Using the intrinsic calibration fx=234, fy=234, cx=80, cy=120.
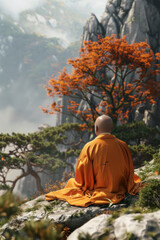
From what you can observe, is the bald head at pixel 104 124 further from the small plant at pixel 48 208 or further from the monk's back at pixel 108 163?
the small plant at pixel 48 208

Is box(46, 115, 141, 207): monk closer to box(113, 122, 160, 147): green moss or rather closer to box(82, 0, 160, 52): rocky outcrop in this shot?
box(113, 122, 160, 147): green moss

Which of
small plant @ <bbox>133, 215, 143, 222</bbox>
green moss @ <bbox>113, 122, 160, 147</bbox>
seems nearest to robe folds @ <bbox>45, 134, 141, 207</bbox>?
small plant @ <bbox>133, 215, 143, 222</bbox>

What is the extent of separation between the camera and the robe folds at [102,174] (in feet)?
17.3

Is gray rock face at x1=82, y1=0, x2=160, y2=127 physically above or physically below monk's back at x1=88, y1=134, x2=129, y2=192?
above

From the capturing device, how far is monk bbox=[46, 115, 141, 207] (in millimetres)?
5289

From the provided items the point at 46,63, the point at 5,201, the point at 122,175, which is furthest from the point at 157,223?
the point at 46,63

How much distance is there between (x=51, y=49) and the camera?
372ft

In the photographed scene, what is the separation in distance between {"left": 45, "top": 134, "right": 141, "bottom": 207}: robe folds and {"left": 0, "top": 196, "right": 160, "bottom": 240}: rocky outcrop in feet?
1.14

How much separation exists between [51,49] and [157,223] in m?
117

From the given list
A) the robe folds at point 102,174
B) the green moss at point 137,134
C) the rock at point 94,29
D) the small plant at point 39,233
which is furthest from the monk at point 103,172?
the rock at point 94,29

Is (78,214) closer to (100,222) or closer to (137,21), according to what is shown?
(100,222)

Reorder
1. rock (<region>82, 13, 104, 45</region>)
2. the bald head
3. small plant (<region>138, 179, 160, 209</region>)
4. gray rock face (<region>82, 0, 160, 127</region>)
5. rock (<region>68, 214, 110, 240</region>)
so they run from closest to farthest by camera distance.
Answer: rock (<region>68, 214, 110, 240</region>) < small plant (<region>138, 179, 160, 209</region>) < the bald head < gray rock face (<region>82, 0, 160, 127</region>) < rock (<region>82, 13, 104, 45</region>)

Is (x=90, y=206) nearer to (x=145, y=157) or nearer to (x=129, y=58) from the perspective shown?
(x=145, y=157)

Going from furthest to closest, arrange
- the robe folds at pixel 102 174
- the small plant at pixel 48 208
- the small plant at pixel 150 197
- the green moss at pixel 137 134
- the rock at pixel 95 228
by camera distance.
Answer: the green moss at pixel 137 134
the robe folds at pixel 102 174
the small plant at pixel 48 208
the small plant at pixel 150 197
the rock at pixel 95 228
